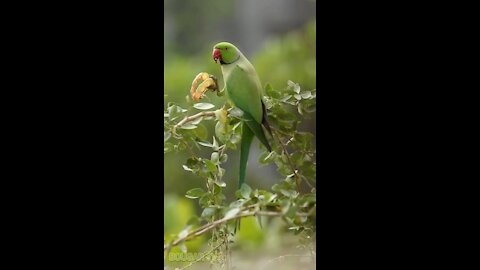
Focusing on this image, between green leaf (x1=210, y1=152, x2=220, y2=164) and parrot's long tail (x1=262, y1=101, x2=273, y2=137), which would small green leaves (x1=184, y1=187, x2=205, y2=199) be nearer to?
green leaf (x1=210, y1=152, x2=220, y2=164)

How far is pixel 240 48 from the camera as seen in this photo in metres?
1.76

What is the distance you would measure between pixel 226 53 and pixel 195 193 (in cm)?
31

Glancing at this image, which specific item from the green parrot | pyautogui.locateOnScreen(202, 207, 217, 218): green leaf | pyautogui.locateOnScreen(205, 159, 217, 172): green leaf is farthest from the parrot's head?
pyautogui.locateOnScreen(202, 207, 217, 218): green leaf

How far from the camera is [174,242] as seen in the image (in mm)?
1680

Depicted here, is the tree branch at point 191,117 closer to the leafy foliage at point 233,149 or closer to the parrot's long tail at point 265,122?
the leafy foliage at point 233,149

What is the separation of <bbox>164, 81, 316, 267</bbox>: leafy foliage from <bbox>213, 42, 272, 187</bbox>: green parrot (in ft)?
0.06

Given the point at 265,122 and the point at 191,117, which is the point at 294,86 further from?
the point at 191,117

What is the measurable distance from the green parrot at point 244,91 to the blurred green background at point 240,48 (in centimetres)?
2

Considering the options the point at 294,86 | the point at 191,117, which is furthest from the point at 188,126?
the point at 294,86

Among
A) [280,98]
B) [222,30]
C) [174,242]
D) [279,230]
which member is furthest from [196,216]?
[222,30]

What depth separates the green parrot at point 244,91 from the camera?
1.72 m

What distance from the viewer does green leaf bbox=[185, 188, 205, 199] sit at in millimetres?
1703
